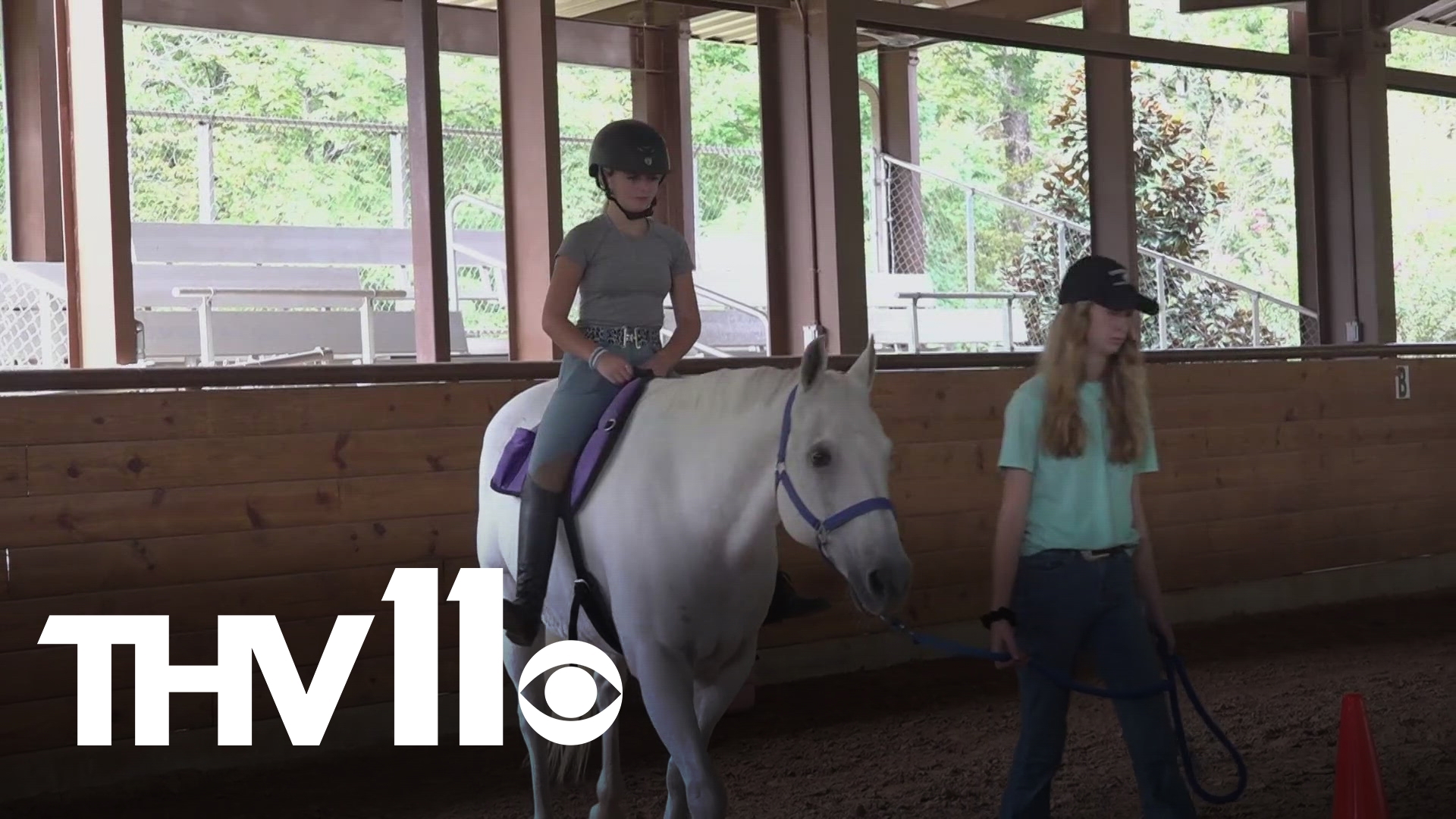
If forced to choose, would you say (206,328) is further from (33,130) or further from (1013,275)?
(1013,275)

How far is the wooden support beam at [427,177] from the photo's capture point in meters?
5.80

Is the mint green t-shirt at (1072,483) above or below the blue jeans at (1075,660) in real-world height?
above

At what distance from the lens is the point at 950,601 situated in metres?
6.75

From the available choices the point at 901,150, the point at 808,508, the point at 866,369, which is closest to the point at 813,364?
the point at 866,369

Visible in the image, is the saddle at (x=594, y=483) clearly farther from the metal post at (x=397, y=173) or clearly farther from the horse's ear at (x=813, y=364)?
the metal post at (x=397, y=173)

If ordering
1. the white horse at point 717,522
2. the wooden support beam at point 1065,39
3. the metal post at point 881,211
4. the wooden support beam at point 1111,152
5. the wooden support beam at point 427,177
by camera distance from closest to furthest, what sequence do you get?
the white horse at point 717,522 → the wooden support beam at point 427,177 → the wooden support beam at point 1065,39 → the wooden support beam at point 1111,152 → the metal post at point 881,211

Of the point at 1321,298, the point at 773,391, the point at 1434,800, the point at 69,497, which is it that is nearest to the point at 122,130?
the point at 69,497

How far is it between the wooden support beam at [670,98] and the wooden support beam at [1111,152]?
7.07ft

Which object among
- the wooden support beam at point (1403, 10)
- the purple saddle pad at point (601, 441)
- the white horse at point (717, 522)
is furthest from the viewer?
the wooden support beam at point (1403, 10)

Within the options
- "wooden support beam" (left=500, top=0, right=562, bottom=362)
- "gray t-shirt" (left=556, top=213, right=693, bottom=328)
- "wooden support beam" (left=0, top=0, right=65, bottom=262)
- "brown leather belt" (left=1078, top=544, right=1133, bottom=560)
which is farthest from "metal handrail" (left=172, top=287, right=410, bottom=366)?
"brown leather belt" (left=1078, top=544, right=1133, bottom=560)

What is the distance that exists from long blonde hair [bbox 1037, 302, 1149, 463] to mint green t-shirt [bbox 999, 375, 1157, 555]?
19 millimetres

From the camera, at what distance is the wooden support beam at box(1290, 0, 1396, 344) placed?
871 centimetres

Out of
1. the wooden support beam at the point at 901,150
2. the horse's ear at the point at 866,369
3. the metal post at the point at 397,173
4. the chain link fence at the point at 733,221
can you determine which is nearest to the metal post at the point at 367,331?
the chain link fence at the point at 733,221

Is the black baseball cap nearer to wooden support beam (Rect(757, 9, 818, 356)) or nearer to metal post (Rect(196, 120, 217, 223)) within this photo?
wooden support beam (Rect(757, 9, 818, 356))
